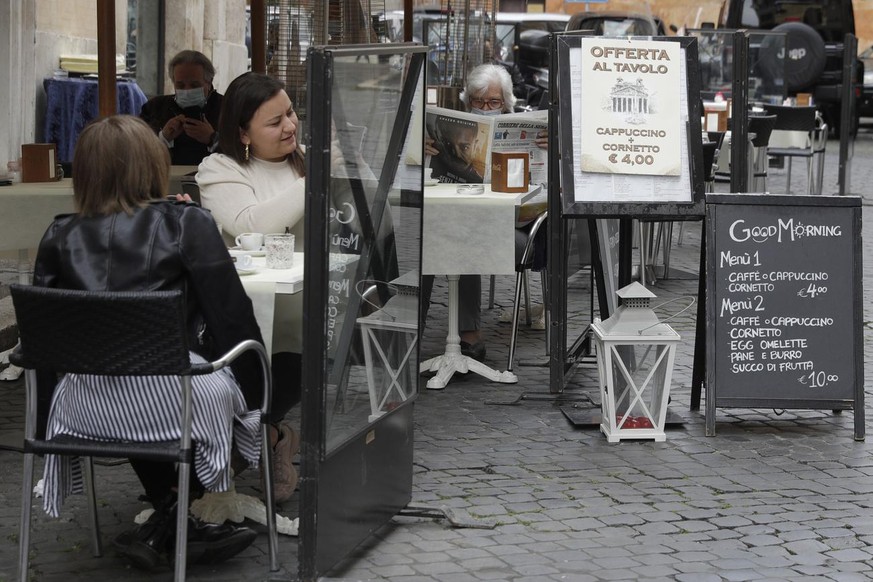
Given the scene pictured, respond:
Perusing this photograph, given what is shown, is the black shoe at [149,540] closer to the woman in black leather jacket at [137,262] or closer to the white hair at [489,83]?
the woman in black leather jacket at [137,262]

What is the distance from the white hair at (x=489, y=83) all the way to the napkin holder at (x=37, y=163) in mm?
2673

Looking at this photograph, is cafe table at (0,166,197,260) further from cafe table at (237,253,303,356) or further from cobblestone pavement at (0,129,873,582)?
cafe table at (237,253,303,356)

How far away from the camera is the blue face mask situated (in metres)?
7.71

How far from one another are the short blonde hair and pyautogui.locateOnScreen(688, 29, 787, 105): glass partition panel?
11.5 metres

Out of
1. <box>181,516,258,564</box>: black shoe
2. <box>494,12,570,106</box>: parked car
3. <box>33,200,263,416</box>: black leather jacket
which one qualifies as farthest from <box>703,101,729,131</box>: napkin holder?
<box>494,12,570,106</box>: parked car

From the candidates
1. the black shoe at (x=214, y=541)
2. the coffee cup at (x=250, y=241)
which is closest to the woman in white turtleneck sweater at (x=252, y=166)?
the coffee cup at (x=250, y=241)

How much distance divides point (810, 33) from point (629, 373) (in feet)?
50.9

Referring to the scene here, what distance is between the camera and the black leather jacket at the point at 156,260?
11.9ft

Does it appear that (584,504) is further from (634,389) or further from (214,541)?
(214,541)

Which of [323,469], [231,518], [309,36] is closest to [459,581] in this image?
[323,469]

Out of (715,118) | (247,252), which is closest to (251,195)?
(247,252)

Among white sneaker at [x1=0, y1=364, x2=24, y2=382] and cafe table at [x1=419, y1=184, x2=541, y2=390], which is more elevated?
cafe table at [x1=419, y1=184, x2=541, y2=390]

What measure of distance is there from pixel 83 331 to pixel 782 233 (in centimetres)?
313

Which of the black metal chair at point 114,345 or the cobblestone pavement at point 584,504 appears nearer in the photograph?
the black metal chair at point 114,345
